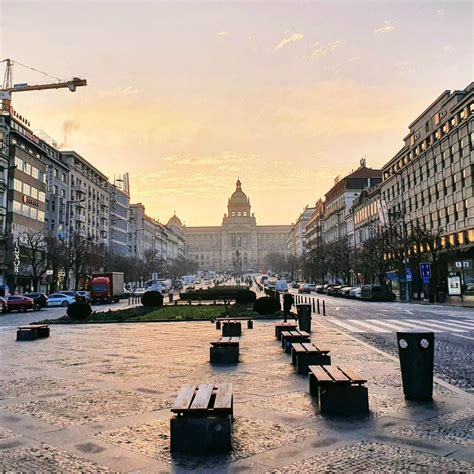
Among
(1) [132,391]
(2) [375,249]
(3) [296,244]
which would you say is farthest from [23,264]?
(3) [296,244]

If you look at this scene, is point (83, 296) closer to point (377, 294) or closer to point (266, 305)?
point (266, 305)

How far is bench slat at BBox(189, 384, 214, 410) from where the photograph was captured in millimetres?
5624

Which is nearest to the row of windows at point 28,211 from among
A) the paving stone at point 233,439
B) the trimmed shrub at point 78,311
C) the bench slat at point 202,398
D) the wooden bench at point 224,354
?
the trimmed shrub at point 78,311

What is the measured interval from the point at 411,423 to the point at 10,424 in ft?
18.1

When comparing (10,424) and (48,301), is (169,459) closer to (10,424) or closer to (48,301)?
(10,424)

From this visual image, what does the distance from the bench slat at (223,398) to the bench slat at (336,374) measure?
1.66 m

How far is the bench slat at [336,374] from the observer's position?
714 cm

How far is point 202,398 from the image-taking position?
5961 mm

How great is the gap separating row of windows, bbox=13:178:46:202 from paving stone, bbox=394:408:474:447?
63846mm

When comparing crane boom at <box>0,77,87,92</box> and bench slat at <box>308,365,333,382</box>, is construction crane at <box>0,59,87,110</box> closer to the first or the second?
crane boom at <box>0,77,87,92</box>

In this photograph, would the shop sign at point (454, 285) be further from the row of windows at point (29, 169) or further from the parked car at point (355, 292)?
the row of windows at point (29, 169)

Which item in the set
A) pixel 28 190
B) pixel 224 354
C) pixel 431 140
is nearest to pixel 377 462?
pixel 224 354

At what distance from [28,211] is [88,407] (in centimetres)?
6377

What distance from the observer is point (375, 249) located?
63.2 metres
